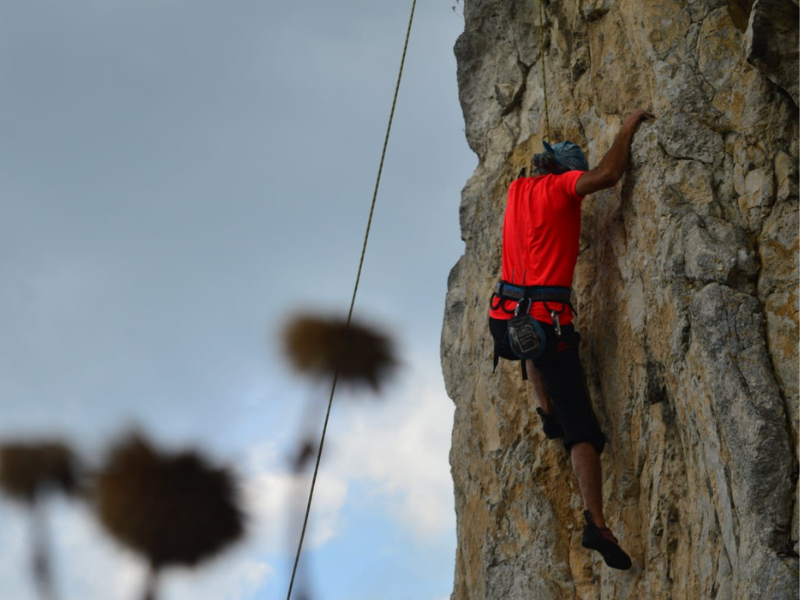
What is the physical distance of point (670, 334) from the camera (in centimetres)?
571

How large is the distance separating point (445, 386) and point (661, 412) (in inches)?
132

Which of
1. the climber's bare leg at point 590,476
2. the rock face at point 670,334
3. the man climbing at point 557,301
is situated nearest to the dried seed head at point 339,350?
the rock face at point 670,334

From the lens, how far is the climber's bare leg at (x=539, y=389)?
262 inches

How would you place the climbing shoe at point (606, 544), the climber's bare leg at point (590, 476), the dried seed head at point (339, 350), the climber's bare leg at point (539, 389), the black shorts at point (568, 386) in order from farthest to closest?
the dried seed head at point (339, 350)
the climber's bare leg at point (539, 389)
the black shorts at point (568, 386)
the climber's bare leg at point (590, 476)
the climbing shoe at point (606, 544)

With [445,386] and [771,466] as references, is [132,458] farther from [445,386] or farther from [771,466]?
[445,386]

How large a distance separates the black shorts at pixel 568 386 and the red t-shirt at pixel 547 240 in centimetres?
14

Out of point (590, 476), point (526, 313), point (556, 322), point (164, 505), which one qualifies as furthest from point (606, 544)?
point (164, 505)

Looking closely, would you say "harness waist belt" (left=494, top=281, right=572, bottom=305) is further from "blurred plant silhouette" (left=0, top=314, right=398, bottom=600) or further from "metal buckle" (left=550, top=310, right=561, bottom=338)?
"blurred plant silhouette" (left=0, top=314, right=398, bottom=600)

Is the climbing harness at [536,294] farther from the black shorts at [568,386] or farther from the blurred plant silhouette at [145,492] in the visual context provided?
the blurred plant silhouette at [145,492]

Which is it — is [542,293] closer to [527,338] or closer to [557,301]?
[557,301]

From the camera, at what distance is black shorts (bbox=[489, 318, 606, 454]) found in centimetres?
621

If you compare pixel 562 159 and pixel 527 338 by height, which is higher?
pixel 562 159

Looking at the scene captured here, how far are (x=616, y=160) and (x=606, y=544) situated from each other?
2391 millimetres

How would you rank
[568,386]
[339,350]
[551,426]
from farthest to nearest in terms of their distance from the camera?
[339,350], [551,426], [568,386]
